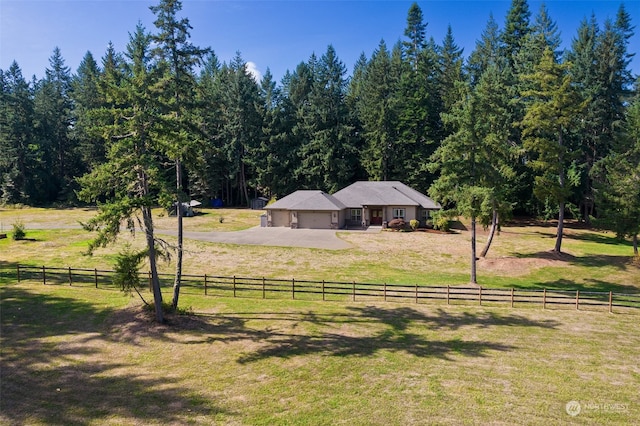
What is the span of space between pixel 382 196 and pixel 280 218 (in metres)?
13.3

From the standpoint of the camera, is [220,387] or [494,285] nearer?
[220,387]

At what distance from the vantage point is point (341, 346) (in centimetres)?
1534

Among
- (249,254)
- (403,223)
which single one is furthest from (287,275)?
(403,223)

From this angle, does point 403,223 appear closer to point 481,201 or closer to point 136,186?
point 481,201

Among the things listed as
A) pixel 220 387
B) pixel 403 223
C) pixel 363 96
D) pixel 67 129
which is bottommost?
pixel 220 387

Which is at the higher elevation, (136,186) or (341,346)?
(136,186)

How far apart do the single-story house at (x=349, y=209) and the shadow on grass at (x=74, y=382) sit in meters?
31.4

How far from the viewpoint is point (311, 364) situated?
540 inches

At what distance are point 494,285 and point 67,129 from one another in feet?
268

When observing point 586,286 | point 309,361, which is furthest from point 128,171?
point 586,286

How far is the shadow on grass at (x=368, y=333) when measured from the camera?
1492 cm

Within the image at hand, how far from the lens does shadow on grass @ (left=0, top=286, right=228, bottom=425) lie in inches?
406

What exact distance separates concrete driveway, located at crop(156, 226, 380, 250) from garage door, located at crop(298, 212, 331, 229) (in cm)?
139

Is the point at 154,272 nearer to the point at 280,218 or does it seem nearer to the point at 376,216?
the point at 280,218
